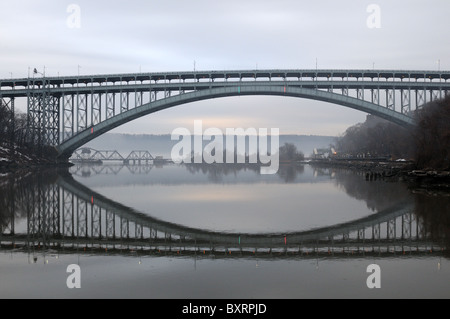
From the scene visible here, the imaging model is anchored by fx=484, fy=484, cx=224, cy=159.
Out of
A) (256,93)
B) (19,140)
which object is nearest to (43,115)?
(19,140)

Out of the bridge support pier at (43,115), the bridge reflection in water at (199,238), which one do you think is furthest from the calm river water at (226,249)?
the bridge support pier at (43,115)

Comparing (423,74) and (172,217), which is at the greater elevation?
(423,74)

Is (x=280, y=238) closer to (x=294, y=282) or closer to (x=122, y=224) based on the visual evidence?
(x=294, y=282)

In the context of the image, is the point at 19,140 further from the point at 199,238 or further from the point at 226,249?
the point at 226,249

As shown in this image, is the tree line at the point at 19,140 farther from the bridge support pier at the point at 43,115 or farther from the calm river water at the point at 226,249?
the calm river water at the point at 226,249

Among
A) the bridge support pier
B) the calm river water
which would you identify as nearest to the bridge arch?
the bridge support pier

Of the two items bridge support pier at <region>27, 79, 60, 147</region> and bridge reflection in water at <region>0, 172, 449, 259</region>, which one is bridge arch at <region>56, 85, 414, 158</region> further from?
bridge reflection in water at <region>0, 172, 449, 259</region>
